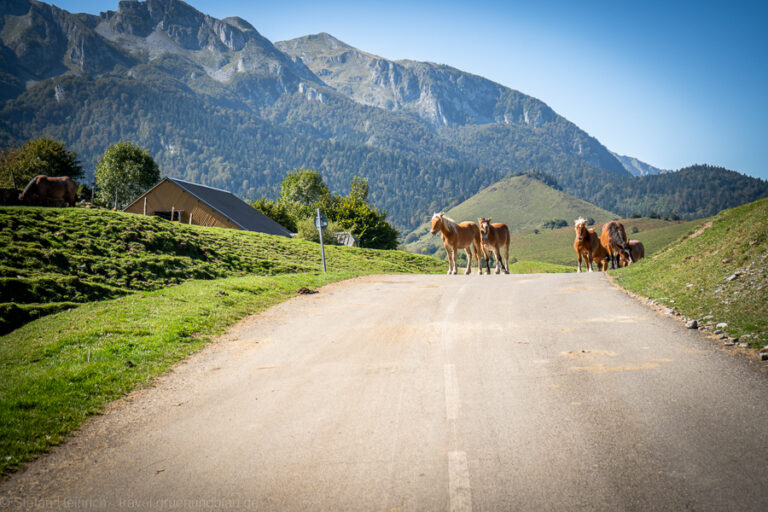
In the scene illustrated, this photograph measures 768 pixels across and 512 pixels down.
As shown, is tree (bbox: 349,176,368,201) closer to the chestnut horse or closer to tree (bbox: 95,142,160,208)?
tree (bbox: 95,142,160,208)

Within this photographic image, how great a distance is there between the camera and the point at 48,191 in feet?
82.6

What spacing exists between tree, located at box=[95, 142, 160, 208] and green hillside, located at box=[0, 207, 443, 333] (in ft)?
189

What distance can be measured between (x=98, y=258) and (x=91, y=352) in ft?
33.7

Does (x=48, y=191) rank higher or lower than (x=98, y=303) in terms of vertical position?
higher

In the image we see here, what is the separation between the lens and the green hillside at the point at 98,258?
483 inches

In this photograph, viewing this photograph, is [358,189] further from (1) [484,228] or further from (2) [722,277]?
(2) [722,277]

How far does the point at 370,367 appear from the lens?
6.77 metres

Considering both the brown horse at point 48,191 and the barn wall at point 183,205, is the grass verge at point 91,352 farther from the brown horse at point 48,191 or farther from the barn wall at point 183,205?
the barn wall at point 183,205

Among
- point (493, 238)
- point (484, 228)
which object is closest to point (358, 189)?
point (493, 238)

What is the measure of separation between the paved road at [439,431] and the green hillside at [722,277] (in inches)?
38.8

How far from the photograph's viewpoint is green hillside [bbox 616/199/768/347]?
787cm

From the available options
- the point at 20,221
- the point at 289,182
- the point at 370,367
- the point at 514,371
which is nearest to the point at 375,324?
the point at 370,367

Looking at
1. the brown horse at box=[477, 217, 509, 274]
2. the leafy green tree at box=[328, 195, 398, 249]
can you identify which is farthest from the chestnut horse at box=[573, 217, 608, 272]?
the leafy green tree at box=[328, 195, 398, 249]

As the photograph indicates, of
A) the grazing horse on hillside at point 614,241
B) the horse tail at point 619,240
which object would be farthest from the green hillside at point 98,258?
the horse tail at point 619,240
